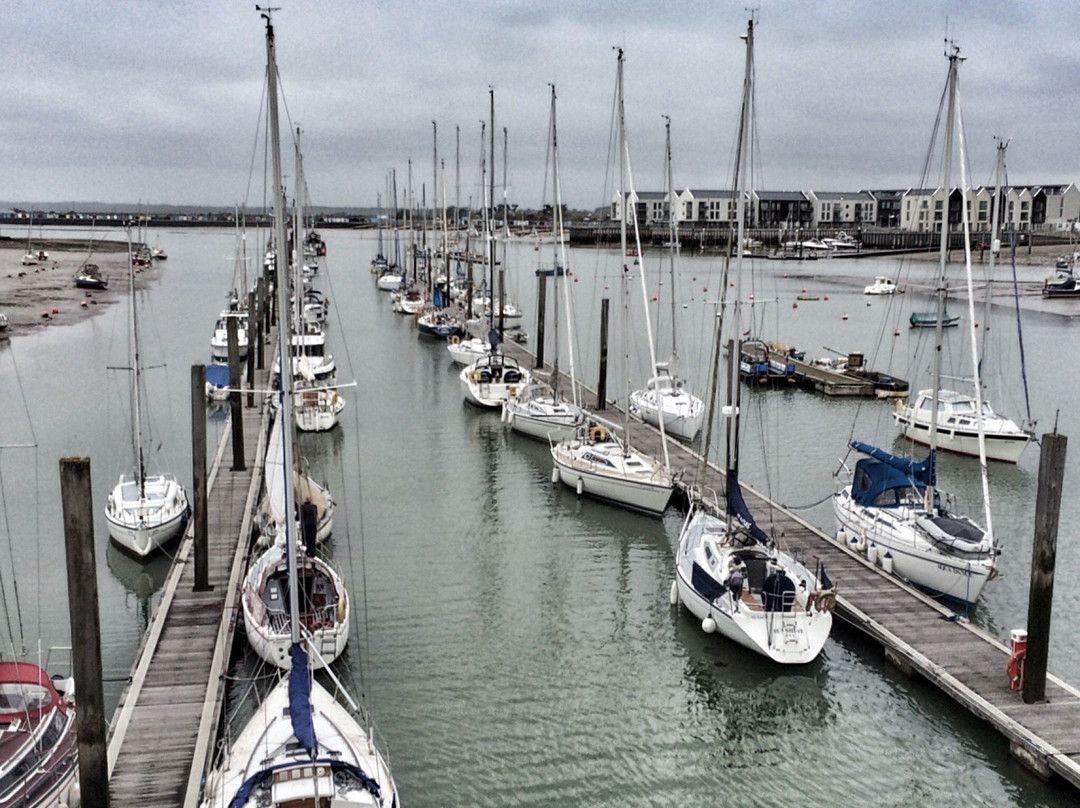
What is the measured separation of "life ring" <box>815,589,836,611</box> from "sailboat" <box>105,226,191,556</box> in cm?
1627

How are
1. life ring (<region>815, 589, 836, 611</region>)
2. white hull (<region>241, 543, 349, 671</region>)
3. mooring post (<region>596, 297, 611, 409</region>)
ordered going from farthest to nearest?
mooring post (<region>596, 297, 611, 409</region>) → life ring (<region>815, 589, 836, 611</region>) → white hull (<region>241, 543, 349, 671</region>)

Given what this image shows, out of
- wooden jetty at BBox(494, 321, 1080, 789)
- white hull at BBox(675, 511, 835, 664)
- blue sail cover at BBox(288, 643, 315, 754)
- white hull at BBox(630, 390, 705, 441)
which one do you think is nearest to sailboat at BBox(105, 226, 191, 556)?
blue sail cover at BBox(288, 643, 315, 754)

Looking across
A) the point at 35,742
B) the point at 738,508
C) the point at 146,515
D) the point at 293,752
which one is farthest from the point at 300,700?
the point at 146,515

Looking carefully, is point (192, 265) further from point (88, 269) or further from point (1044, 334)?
point (1044, 334)

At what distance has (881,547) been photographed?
80.8 feet

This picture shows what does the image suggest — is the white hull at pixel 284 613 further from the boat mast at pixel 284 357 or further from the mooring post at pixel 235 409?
the mooring post at pixel 235 409

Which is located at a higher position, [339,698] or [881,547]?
[881,547]

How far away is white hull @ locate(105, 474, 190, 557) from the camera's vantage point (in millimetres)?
26219

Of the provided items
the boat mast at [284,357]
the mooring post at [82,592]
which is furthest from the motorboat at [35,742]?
the boat mast at [284,357]

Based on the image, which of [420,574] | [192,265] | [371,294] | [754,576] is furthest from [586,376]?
[192,265]

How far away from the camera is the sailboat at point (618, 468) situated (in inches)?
1204

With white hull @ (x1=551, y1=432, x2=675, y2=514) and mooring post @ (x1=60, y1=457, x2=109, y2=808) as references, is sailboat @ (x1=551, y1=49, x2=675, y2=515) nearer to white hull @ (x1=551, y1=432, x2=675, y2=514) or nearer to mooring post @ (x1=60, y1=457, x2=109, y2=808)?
white hull @ (x1=551, y1=432, x2=675, y2=514)

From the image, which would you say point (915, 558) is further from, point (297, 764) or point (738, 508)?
point (297, 764)

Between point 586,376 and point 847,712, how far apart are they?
1474 inches
